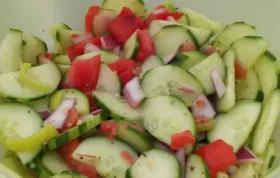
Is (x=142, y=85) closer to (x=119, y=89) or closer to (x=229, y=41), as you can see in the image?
(x=119, y=89)

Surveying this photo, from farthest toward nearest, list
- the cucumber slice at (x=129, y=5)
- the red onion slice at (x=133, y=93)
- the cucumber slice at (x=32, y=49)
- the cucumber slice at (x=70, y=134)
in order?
the cucumber slice at (x=129, y=5) < the cucumber slice at (x=32, y=49) < the red onion slice at (x=133, y=93) < the cucumber slice at (x=70, y=134)

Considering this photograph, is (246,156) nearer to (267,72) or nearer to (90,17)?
(267,72)

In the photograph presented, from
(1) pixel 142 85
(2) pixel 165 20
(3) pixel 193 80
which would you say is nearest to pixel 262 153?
(3) pixel 193 80

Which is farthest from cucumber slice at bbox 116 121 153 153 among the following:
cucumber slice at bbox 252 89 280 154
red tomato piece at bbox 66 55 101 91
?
cucumber slice at bbox 252 89 280 154

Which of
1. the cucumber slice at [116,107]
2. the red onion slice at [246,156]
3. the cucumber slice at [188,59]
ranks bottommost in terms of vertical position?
the red onion slice at [246,156]

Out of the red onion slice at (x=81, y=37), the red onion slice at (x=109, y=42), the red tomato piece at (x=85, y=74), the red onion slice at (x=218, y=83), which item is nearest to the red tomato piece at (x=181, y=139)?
the red onion slice at (x=218, y=83)

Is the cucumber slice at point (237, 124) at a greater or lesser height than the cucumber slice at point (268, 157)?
greater

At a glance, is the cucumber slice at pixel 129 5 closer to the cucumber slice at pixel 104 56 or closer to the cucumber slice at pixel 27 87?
the cucumber slice at pixel 104 56

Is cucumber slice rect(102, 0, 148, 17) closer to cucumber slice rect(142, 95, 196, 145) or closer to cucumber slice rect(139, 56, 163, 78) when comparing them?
cucumber slice rect(139, 56, 163, 78)
